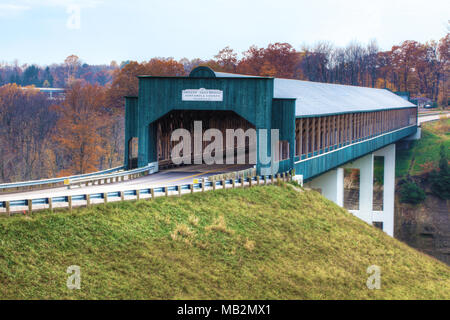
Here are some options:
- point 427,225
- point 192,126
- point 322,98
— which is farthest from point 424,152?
point 192,126

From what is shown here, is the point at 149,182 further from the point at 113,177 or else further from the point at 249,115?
the point at 249,115

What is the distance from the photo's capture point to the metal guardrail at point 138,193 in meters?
22.0

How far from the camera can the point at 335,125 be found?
148ft

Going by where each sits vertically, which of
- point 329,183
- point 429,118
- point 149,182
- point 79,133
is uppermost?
point 429,118

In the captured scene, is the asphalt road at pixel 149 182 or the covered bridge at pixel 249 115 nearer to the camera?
the asphalt road at pixel 149 182

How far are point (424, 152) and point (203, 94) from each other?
4984cm

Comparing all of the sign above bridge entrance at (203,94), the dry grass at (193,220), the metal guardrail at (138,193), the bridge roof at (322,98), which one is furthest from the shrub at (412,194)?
the dry grass at (193,220)

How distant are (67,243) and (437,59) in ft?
389

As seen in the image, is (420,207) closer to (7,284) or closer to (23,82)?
(7,284)

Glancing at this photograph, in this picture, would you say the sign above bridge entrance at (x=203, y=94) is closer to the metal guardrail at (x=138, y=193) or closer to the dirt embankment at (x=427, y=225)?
the metal guardrail at (x=138, y=193)

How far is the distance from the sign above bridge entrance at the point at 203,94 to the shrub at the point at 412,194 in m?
37.3

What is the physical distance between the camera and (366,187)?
56.2m

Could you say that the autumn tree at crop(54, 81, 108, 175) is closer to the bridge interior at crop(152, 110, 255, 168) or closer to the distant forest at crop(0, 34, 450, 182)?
the distant forest at crop(0, 34, 450, 182)

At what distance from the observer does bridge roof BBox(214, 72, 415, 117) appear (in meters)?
41.3
